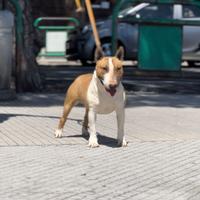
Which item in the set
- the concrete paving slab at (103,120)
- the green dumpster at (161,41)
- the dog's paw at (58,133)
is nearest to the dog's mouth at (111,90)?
the concrete paving slab at (103,120)

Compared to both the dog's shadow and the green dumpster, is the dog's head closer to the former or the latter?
the dog's shadow

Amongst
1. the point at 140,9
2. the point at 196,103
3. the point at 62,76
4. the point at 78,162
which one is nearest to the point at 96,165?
the point at 78,162

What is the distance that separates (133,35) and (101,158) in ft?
42.1

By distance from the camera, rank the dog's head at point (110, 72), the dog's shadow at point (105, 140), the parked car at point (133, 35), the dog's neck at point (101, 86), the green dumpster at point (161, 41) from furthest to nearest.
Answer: the parked car at point (133, 35) → the green dumpster at point (161, 41) → the dog's shadow at point (105, 140) → the dog's neck at point (101, 86) → the dog's head at point (110, 72)

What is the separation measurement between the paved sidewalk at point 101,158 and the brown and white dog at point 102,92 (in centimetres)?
36

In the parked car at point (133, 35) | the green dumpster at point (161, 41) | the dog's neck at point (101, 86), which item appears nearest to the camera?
the dog's neck at point (101, 86)

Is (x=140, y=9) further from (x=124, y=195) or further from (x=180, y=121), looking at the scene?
(x=124, y=195)

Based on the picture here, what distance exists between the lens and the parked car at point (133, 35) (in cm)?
1933

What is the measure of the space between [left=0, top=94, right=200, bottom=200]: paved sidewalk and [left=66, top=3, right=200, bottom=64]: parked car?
807 cm

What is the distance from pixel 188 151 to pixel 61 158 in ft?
5.39

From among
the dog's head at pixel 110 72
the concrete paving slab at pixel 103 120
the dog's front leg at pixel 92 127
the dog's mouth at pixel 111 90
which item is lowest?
the concrete paving slab at pixel 103 120

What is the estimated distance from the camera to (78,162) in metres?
7.49

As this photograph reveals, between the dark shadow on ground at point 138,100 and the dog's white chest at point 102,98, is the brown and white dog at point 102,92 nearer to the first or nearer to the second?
the dog's white chest at point 102,98

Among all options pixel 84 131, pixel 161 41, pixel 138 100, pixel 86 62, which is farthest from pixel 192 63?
pixel 84 131
